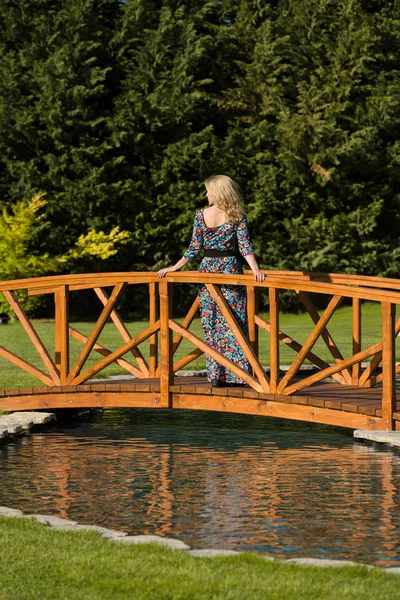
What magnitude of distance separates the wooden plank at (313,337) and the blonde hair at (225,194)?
3.51 ft

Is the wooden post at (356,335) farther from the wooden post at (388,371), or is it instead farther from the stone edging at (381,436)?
the wooden post at (388,371)

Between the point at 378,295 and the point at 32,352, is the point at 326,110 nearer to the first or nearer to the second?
the point at 32,352

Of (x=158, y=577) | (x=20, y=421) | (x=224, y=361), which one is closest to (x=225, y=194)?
(x=224, y=361)

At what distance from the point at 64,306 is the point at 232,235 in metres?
1.50

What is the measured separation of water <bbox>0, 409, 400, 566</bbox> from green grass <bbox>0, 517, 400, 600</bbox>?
23.0 inches

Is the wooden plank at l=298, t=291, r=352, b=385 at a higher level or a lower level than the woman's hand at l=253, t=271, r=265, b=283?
lower

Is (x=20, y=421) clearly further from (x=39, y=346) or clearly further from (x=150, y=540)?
(x=150, y=540)

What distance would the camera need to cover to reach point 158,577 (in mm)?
4441

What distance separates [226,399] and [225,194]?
5.16ft

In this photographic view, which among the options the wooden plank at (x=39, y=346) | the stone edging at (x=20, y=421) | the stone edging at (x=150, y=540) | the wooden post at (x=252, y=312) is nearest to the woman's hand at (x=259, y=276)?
the wooden post at (x=252, y=312)

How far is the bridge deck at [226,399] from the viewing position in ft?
27.4

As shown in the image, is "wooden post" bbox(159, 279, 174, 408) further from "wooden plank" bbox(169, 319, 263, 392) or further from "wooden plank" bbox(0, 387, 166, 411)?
"wooden plank" bbox(169, 319, 263, 392)

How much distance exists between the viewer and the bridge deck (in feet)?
27.4

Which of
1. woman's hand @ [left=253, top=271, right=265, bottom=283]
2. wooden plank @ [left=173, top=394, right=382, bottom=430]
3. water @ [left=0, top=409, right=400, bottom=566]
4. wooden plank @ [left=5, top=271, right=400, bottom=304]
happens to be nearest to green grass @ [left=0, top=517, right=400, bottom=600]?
water @ [left=0, top=409, right=400, bottom=566]
